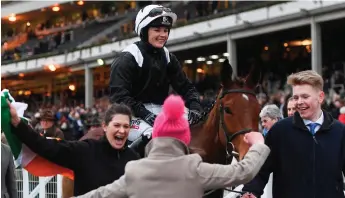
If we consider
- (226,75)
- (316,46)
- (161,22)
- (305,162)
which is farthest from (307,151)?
(316,46)

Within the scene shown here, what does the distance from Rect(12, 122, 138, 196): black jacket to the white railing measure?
365 cm

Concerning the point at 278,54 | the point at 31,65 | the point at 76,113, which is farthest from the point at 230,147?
the point at 31,65

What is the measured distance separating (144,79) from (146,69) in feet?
0.31

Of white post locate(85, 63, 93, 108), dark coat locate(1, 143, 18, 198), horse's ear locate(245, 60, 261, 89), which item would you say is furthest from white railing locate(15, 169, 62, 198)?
white post locate(85, 63, 93, 108)

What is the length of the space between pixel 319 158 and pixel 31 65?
1555 inches

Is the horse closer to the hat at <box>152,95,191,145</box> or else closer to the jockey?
the jockey

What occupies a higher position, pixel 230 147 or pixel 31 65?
pixel 31 65

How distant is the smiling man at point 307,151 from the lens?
17.2ft

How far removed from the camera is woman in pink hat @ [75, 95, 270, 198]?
394cm

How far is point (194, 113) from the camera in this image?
21.0ft

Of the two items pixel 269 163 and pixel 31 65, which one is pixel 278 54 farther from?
pixel 269 163

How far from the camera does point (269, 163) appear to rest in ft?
17.8

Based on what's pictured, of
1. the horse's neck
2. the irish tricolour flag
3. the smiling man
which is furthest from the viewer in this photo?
the horse's neck

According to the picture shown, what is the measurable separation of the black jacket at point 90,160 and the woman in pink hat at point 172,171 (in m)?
0.82
